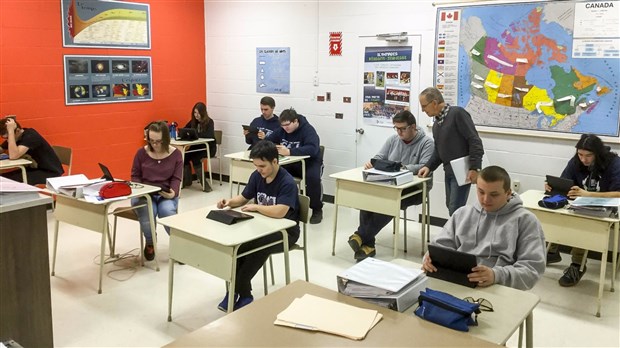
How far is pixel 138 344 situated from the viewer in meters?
3.23

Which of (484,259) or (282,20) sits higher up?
(282,20)

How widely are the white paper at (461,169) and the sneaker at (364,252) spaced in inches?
36.3

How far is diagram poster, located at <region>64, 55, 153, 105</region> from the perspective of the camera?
20.6ft

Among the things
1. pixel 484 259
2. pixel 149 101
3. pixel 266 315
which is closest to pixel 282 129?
pixel 149 101

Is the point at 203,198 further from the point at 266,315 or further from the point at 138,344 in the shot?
the point at 266,315

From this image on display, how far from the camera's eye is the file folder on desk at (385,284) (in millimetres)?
2090

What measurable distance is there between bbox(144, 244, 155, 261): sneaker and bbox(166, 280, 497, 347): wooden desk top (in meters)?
2.72

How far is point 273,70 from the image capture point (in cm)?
699

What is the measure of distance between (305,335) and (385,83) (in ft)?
14.3

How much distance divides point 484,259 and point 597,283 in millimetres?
2110

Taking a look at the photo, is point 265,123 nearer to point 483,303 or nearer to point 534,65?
point 534,65

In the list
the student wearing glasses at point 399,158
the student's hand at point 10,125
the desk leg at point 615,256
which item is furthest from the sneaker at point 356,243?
the student's hand at point 10,125

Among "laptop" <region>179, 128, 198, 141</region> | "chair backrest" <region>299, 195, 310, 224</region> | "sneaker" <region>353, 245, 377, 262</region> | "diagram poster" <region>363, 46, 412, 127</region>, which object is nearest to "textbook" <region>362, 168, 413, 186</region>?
"sneaker" <region>353, 245, 377, 262</region>

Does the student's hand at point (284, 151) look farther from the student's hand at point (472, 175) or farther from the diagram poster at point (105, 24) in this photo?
the diagram poster at point (105, 24)
